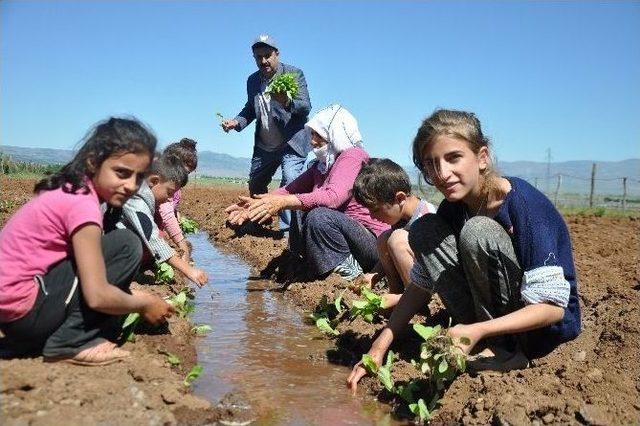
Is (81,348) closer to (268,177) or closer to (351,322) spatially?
(351,322)

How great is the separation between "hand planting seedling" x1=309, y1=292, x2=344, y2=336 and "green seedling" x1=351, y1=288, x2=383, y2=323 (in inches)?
8.4

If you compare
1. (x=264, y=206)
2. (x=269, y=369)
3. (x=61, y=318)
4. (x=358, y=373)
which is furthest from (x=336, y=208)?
(x=61, y=318)

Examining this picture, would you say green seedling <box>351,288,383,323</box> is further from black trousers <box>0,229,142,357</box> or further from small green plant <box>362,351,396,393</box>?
black trousers <box>0,229,142,357</box>

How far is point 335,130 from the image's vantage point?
212 inches

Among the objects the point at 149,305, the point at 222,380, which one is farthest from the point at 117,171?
the point at 222,380

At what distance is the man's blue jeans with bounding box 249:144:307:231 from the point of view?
777 cm

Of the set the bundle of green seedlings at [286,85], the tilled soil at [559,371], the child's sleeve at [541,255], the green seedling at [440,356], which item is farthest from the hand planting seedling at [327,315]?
the bundle of green seedlings at [286,85]

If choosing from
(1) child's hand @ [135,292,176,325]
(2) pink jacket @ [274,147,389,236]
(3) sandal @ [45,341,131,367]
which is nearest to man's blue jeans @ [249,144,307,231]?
(2) pink jacket @ [274,147,389,236]

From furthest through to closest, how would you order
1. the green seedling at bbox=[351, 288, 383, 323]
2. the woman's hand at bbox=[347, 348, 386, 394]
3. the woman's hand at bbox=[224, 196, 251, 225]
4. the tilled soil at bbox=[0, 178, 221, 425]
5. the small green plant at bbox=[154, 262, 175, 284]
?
1. the small green plant at bbox=[154, 262, 175, 284]
2. the woman's hand at bbox=[224, 196, 251, 225]
3. the green seedling at bbox=[351, 288, 383, 323]
4. the woman's hand at bbox=[347, 348, 386, 394]
5. the tilled soil at bbox=[0, 178, 221, 425]

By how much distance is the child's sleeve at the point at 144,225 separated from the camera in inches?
168

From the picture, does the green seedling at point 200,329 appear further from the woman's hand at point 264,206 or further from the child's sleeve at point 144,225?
the woman's hand at point 264,206

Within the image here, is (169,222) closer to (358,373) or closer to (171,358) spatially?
(171,358)

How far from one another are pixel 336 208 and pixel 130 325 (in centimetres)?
257

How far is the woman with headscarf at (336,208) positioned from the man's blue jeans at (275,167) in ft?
Answer: 6.92
